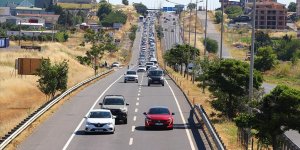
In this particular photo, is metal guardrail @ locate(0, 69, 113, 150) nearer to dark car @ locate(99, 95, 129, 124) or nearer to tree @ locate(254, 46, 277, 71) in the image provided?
dark car @ locate(99, 95, 129, 124)

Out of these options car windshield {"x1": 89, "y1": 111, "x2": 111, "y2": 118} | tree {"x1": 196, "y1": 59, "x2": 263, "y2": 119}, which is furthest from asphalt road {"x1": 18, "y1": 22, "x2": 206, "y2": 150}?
tree {"x1": 196, "y1": 59, "x2": 263, "y2": 119}

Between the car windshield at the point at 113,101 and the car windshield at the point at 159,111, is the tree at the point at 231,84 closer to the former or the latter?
the car windshield at the point at 159,111

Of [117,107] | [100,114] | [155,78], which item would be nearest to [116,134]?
[100,114]

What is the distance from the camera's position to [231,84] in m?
38.9

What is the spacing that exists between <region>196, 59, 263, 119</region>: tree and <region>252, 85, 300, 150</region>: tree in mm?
15299

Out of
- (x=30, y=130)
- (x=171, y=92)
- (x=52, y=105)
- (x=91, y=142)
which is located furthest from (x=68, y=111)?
(x=171, y=92)

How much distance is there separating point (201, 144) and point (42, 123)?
11.4 metres

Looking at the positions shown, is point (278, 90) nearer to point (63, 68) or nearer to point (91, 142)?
point (91, 142)

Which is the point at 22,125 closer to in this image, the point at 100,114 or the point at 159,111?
the point at 100,114

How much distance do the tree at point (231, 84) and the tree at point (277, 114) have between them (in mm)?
15299

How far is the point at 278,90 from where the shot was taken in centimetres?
2312

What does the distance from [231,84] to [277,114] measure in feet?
53.3

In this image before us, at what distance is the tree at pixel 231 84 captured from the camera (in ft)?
128

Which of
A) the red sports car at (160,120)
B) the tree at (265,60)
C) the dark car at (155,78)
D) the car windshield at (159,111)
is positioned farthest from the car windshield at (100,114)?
the tree at (265,60)
